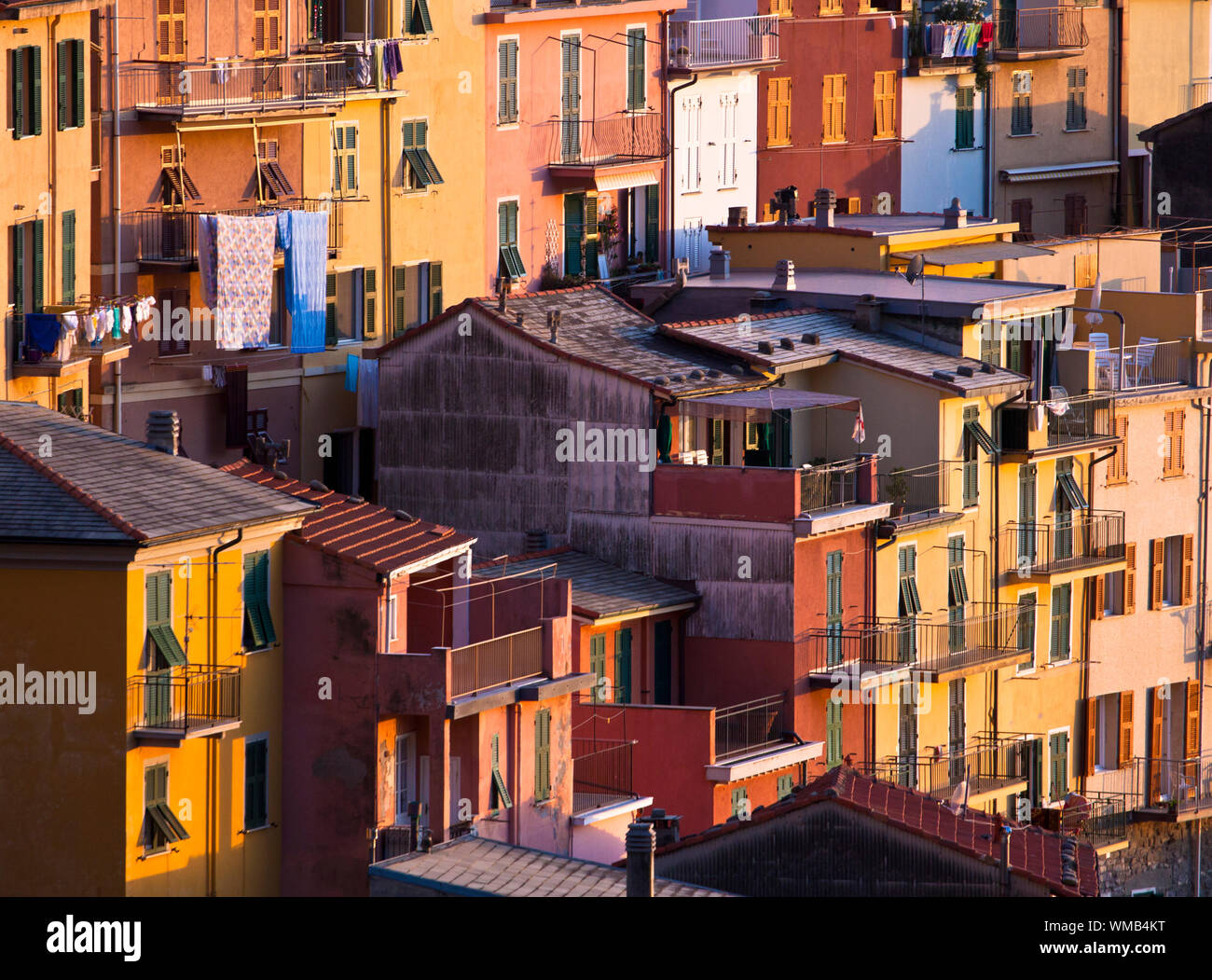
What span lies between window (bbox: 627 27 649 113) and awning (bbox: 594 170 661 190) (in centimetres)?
145

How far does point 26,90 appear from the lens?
141 ft

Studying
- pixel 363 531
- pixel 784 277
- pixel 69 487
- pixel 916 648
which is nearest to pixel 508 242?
pixel 784 277

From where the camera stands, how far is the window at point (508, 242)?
191ft

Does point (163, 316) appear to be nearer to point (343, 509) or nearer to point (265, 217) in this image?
point (265, 217)

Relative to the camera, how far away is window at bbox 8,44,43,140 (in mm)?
42562

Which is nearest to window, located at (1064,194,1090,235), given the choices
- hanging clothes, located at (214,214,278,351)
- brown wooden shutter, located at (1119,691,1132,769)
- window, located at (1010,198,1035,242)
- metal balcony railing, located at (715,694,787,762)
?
window, located at (1010,198,1035,242)

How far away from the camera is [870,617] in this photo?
160 feet

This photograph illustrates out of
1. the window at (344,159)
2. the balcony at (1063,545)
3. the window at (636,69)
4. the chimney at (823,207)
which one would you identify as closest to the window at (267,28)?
the window at (344,159)

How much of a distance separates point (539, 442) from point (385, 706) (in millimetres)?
11785

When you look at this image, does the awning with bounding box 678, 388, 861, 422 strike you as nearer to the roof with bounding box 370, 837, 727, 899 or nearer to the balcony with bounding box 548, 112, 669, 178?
the roof with bounding box 370, 837, 727, 899

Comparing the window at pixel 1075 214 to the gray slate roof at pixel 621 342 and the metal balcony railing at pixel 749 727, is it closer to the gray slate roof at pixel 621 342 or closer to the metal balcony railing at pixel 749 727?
the gray slate roof at pixel 621 342

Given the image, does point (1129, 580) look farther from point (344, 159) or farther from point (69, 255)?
point (69, 255)

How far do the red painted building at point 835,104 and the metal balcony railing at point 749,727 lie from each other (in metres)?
23.6
